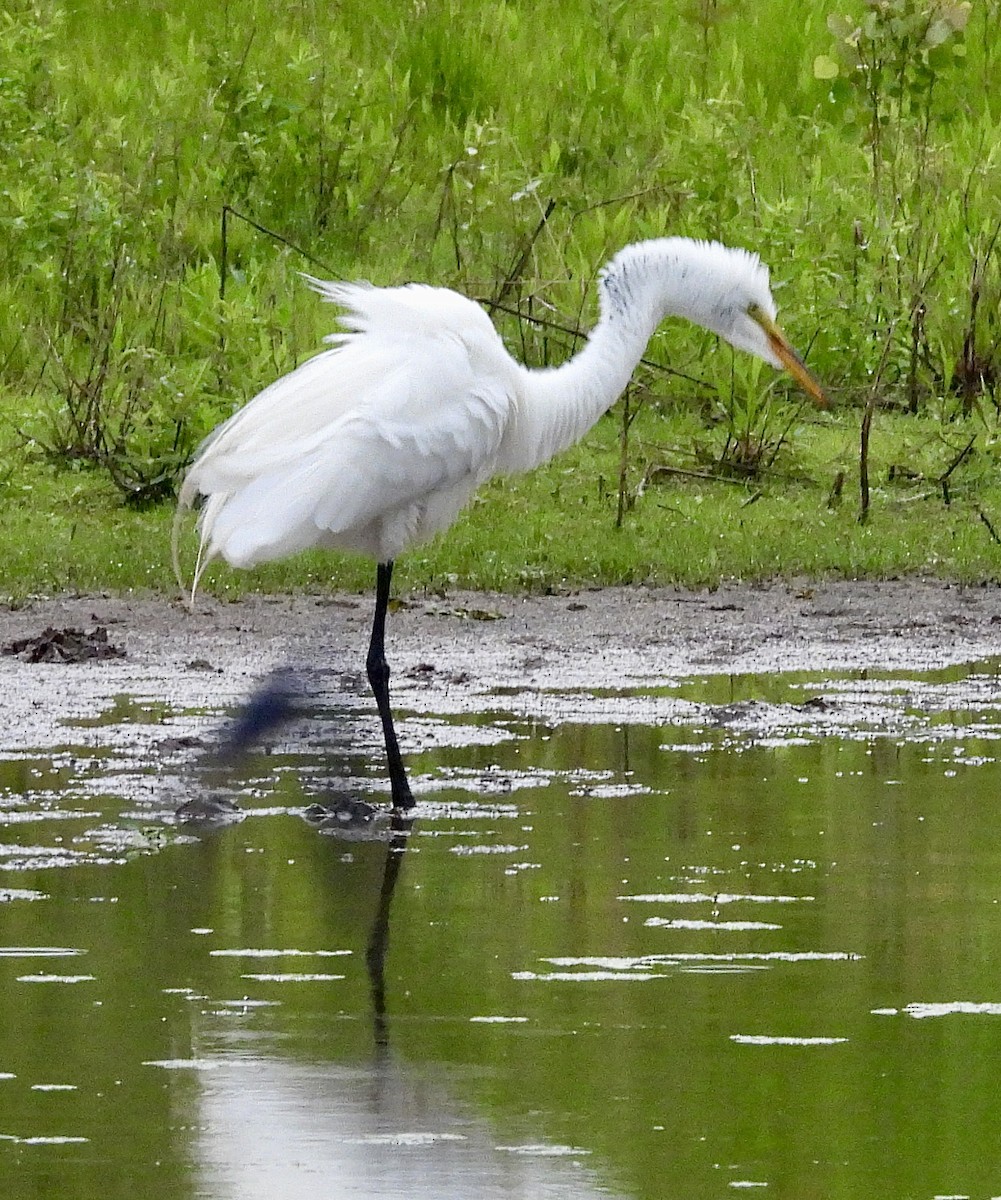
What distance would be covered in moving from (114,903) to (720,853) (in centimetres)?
129

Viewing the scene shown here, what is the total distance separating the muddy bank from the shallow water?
66cm

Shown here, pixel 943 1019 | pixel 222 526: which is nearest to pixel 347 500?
pixel 222 526

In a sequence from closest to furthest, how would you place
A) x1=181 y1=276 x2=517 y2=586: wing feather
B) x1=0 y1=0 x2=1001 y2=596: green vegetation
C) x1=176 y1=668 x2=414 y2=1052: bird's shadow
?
1. x1=176 y1=668 x2=414 y2=1052: bird's shadow
2. x1=181 y1=276 x2=517 y2=586: wing feather
3. x1=0 y1=0 x2=1001 y2=596: green vegetation

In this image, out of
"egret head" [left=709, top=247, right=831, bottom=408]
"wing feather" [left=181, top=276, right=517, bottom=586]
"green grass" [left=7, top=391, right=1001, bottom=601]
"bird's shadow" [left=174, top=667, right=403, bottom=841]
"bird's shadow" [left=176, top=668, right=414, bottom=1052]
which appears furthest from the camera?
"green grass" [left=7, top=391, right=1001, bottom=601]

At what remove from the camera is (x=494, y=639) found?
27.8 feet

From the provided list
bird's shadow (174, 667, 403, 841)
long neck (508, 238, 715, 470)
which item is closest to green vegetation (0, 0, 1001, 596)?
long neck (508, 238, 715, 470)

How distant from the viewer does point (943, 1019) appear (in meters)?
4.12

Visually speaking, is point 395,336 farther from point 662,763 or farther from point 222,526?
point 662,763

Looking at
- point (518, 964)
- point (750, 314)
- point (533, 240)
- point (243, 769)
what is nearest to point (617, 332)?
point (750, 314)

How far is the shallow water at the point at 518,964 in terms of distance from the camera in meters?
3.45

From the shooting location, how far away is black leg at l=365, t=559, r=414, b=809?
614cm

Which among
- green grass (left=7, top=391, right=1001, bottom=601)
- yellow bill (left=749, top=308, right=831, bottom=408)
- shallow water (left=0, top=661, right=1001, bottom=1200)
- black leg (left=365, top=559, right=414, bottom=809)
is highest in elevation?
yellow bill (left=749, top=308, right=831, bottom=408)

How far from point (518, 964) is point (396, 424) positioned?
236cm

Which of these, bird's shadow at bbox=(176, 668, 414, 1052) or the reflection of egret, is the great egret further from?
the reflection of egret
